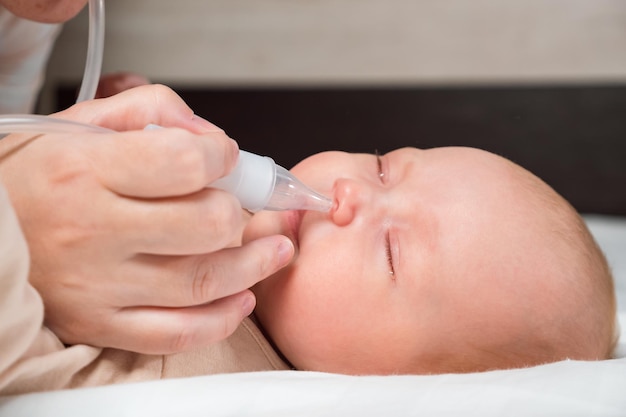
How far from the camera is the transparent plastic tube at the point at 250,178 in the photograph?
0.71 metres

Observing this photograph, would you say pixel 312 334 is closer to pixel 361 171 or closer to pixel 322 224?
pixel 322 224

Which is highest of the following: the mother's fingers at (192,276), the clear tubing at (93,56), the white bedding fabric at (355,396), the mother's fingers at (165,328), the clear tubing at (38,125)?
the clear tubing at (93,56)

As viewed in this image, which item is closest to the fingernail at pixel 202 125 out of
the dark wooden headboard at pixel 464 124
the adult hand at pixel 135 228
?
the adult hand at pixel 135 228

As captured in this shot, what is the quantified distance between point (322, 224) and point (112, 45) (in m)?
1.47

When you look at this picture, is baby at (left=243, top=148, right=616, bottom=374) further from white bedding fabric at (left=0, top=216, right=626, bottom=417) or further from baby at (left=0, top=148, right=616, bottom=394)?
white bedding fabric at (left=0, top=216, right=626, bottom=417)

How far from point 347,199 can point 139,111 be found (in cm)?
32

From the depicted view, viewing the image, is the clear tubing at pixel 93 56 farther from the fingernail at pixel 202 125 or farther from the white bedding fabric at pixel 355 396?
the white bedding fabric at pixel 355 396

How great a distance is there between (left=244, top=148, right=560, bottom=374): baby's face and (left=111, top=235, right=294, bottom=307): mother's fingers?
158 millimetres

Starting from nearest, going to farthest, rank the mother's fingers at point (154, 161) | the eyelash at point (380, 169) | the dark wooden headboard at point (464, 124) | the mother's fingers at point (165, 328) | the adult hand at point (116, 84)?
the mother's fingers at point (154, 161) → the mother's fingers at point (165, 328) → the eyelash at point (380, 169) → the adult hand at point (116, 84) → the dark wooden headboard at point (464, 124)

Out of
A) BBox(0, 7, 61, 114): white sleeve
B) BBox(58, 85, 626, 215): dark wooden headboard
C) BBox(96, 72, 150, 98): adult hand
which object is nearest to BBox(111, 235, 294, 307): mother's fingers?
BBox(96, 72, 150, 98): adult hand

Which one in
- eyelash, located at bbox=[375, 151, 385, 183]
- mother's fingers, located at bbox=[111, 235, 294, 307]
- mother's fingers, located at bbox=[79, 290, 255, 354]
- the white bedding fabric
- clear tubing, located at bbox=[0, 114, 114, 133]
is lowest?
the white bedding fabric

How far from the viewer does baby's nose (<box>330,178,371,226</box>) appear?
0.98 m

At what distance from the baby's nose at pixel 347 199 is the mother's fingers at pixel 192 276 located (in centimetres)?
17

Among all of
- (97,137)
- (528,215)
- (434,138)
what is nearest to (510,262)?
(528,215)
